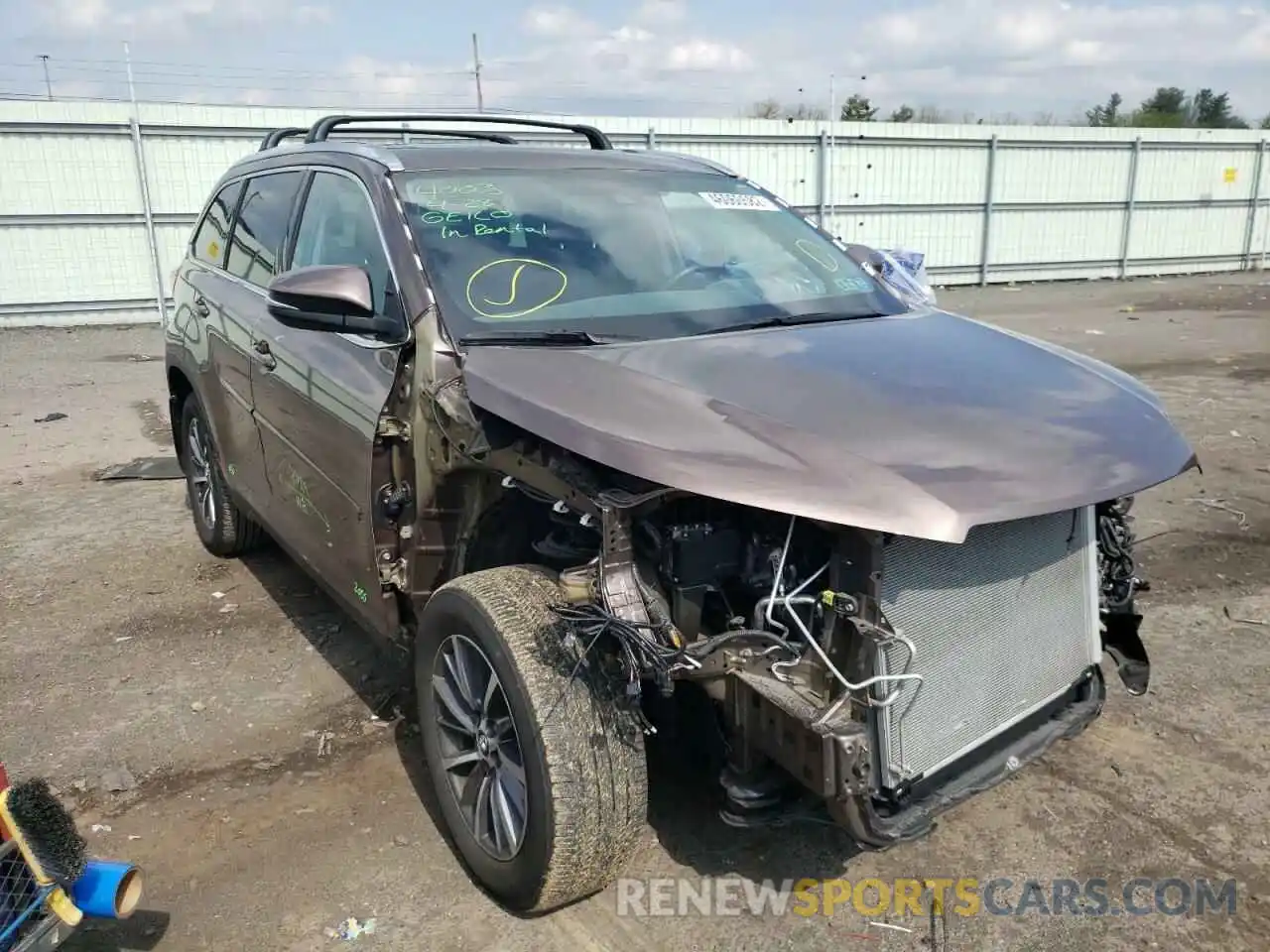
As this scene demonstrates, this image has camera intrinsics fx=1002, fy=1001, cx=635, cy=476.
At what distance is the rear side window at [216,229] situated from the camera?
4660mm

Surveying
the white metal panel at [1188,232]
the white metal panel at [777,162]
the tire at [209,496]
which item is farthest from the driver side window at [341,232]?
the white metal panel at [1188,232]

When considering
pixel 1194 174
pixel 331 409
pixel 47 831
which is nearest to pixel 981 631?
pixel 331 409

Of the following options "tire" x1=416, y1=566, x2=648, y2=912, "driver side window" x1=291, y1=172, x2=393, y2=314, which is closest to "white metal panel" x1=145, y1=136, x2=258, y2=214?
"driver side window" x1=291, y1=172, x2=393, y2=314

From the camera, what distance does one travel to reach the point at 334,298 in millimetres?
2859

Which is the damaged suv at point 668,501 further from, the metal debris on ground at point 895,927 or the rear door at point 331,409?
the metal debris on ground at point 895,927

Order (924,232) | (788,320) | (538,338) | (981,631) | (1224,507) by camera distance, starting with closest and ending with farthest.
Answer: (981,631), (538,338), (788,320), (1224,507), (924,232)

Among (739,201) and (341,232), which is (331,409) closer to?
(341,232)

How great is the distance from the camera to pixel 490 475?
2807 mm

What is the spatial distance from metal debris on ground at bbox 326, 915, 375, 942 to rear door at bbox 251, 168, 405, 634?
0.89 metres

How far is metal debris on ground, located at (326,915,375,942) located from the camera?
8.51 ft

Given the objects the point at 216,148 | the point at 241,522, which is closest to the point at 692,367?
the point at 241,522

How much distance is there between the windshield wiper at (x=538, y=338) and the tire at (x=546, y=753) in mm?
638

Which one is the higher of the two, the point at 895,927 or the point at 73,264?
the point at 73,264

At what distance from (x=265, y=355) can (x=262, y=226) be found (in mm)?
734
